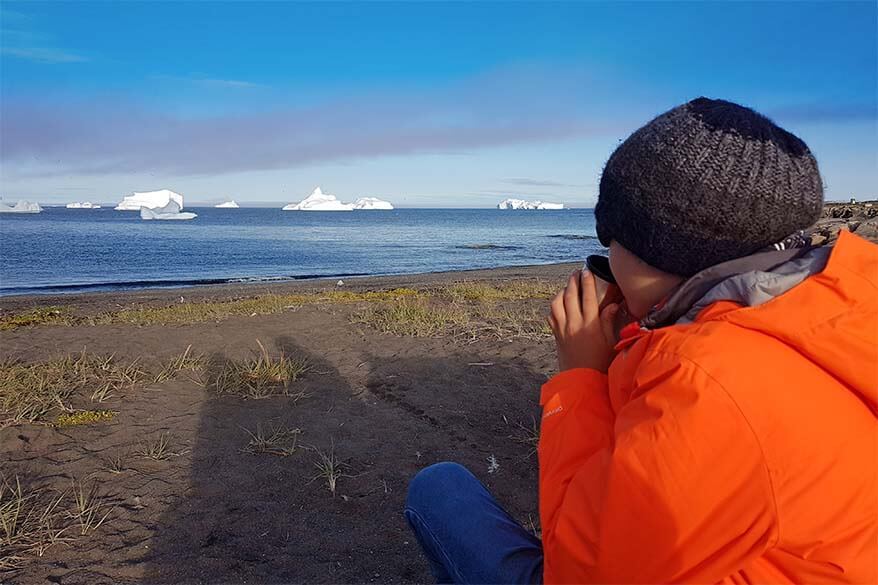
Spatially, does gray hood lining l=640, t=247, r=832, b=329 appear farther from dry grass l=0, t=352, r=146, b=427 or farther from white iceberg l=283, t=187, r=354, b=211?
white iceberg l=283, t=187, r=354, b=211

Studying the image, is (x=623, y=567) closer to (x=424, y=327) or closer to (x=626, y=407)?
(x=626, y=407)

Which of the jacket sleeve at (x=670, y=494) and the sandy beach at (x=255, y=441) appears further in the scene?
the sandy beach at (x=255, y=441)

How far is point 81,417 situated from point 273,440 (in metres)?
1.43

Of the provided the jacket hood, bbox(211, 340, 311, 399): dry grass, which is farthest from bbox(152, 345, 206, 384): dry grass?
the jacket hood

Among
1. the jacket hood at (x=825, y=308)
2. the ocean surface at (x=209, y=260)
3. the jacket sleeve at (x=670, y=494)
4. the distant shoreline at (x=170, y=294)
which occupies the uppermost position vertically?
the jacket hood at (x=825, y=308)

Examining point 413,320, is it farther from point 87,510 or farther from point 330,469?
point 87,510

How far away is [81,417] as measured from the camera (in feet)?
13.5

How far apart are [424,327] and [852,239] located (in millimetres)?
5466

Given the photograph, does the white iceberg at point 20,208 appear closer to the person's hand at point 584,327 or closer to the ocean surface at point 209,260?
the ocean surface at point 209,260

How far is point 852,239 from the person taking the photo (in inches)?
44.6

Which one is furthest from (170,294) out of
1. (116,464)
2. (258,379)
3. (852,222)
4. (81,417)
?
(852,222)

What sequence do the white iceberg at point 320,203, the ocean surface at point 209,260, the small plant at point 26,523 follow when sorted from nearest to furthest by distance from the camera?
the small plant at point 26,523 → the ocean surface at point 209,260 → the white iceberg at point 320,203

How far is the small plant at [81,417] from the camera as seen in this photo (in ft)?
13.3

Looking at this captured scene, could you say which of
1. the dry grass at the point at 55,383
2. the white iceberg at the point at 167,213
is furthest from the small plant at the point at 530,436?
the white iceberg at the point at 167,213
